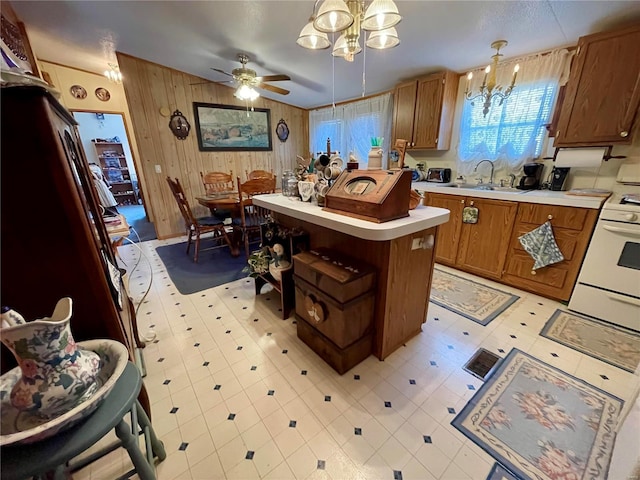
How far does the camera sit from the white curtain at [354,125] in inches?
160

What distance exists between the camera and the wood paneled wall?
3.68 meters

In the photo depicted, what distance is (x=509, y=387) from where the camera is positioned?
1.50 m

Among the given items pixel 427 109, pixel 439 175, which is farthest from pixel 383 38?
pixel 439 175

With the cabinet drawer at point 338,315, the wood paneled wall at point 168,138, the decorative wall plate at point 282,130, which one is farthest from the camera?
the decorative wall plate at point 282,130

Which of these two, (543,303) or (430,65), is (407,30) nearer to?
(430,65)

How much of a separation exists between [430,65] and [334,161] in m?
2.15

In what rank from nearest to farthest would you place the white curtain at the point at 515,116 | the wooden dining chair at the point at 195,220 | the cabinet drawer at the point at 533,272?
1. the cabinet drawer at the point at 533,272
2. the white curtain at the point at 515,116
3. the wooden dining chair at the point at 195,220

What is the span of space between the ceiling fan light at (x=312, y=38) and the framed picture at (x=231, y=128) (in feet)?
10.3

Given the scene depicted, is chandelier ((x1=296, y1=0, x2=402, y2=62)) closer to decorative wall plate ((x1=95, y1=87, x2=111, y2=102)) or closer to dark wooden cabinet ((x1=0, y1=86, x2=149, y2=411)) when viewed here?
dark wooden cabinet ((x1=0, y1=86, x2=149, y2=411))

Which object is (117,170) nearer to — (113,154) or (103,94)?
(113,154)

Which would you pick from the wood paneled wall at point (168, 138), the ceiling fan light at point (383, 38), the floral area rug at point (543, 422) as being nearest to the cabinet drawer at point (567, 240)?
the floral area rug at point (543, 422)

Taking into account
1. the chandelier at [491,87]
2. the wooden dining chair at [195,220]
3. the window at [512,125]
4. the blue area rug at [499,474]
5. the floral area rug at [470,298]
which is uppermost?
the chandelier at [491,87]

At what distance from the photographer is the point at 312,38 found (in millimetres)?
1814

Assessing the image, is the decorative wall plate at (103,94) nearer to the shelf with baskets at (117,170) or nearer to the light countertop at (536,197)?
the shelf with baskets at (117,170)
